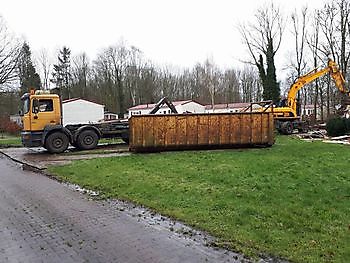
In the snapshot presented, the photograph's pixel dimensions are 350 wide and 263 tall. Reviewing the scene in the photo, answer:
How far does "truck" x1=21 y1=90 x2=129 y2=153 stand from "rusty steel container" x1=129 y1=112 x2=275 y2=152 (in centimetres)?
347

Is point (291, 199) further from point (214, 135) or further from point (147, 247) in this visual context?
point (214, 135)

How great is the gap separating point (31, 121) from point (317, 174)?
1341 centimetres

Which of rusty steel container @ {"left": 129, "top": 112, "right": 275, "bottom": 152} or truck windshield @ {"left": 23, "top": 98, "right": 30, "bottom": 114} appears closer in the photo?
rusty steel container @ {"left": 129, "top": 112, "right": 275, "bottom": 152}

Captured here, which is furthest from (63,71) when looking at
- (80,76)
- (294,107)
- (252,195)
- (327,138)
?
(252,195)

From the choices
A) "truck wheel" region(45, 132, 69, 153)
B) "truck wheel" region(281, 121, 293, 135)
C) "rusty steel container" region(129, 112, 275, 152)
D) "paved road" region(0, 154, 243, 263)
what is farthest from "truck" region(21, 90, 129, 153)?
"truck wheel" region(281, 121, 293, 135)

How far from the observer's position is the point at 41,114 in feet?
60.3

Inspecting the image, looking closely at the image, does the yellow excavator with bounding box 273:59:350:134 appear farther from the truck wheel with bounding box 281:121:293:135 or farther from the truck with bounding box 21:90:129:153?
the truck with bounding box 21:90:129:153

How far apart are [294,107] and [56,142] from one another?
1768 centimetres

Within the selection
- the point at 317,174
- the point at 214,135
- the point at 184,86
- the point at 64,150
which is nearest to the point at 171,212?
the point at 317,174

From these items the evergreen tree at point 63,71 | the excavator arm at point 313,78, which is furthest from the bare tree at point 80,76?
the excavator arm at point 313,78

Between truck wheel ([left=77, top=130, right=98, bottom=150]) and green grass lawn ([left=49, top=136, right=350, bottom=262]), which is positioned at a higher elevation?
truck wheel ([left=77, top=130, right=98, bottom=150])

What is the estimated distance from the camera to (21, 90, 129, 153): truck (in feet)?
60.0

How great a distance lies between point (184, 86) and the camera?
243ft

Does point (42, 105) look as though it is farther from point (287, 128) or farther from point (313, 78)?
point (313, 78)
